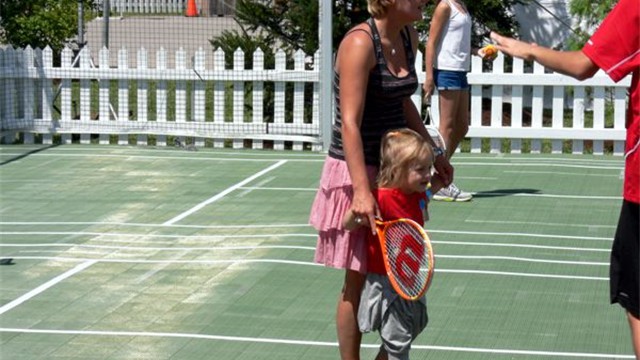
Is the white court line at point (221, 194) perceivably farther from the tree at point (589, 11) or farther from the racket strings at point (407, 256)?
the tree at point (589, 11)

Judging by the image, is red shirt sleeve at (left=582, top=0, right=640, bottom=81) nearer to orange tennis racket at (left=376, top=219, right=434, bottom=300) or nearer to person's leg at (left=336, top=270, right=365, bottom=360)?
orange tennis racket at (left=376, top=219, right=434, bottom=300)

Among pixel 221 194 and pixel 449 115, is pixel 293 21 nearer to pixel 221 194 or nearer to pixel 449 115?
pixel 221 194

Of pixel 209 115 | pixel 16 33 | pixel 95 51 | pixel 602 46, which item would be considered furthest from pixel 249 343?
pixel 95 51

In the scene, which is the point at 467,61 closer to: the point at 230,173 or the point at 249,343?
the point at 230,173

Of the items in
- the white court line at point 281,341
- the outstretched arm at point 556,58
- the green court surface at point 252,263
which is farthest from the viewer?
the green court surface at point 252,263

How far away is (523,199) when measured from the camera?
11.6m

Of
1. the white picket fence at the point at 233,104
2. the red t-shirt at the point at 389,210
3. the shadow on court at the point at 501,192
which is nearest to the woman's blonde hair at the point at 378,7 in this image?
the red t-shirt at the point at 389,210

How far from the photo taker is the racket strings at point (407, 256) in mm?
5527

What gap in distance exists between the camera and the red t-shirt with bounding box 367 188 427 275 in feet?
18.5

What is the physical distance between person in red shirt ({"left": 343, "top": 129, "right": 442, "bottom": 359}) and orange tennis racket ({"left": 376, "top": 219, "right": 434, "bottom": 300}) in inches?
4.4

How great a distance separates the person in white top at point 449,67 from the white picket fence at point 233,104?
3.90 m

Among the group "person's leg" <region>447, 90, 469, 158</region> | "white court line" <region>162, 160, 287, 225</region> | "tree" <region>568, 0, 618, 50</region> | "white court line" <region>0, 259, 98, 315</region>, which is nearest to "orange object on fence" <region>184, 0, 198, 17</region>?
"tree" <region>568, 0, 618, 50</region>

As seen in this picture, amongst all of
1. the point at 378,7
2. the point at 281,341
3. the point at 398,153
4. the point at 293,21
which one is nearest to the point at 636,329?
the point at 398,153

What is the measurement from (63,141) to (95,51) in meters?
11.0
